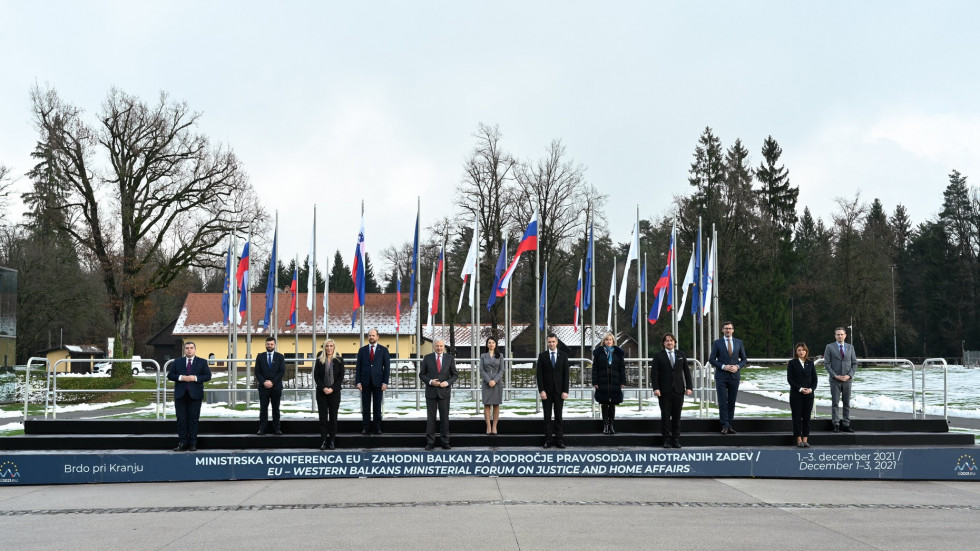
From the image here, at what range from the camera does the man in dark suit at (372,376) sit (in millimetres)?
13914

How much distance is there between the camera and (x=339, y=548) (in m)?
7.36

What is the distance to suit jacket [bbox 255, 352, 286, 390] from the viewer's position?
45.8 feet

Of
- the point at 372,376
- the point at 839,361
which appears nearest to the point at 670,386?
the point at 839,361

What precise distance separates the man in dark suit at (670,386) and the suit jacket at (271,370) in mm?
6334

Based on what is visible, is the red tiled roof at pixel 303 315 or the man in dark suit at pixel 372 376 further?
the red tiled roof at pixel 303 315

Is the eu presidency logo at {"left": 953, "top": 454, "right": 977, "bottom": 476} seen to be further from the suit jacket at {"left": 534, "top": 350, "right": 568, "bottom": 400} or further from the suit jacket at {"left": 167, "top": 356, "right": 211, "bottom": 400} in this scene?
the suit jacket at {"left": 167, "top": 356, "right": 211, "bottom": 400}

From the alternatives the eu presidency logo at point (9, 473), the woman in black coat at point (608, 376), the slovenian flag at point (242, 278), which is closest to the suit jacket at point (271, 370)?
the eu presidency logo at point (9, 473)

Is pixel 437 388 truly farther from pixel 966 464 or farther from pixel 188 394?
pixel 966 464

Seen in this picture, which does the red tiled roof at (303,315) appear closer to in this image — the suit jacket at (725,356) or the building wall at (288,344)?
the building wall at (288,344)

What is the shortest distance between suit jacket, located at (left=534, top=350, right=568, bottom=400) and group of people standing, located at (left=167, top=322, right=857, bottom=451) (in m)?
0.02

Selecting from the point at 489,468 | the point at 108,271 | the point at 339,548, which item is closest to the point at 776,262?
the point at 108,271

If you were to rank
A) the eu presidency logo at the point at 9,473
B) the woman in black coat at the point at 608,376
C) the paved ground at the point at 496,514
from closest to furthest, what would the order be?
the paved ground at the point at 496,514
the eu presidency logo at the point at 9,473
the woman in black coat at the point at 608,376

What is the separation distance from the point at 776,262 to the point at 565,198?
2198 centimetres

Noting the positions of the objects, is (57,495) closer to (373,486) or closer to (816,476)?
(373,486)
